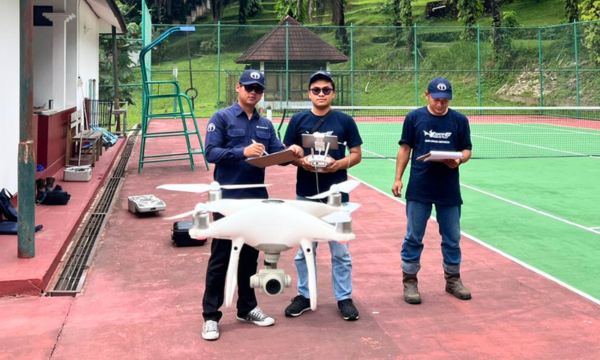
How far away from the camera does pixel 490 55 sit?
35281 mm

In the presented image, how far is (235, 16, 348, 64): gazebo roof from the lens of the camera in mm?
33812

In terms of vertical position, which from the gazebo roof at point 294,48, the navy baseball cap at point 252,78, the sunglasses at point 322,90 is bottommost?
the sunglasses at point 322,90

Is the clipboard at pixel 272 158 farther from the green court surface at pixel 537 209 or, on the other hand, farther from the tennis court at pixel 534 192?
the green court surface at pixel 537 209

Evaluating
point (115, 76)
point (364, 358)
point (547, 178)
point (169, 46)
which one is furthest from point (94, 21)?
point (169, 46)

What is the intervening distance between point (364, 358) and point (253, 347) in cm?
76

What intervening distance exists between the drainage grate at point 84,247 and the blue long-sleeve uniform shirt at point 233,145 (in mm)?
1918

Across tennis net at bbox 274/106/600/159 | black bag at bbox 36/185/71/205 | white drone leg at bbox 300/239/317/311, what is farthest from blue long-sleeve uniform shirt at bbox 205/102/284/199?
tennis net at bbox 274/106/600/159

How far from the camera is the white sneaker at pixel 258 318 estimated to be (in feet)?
17.9

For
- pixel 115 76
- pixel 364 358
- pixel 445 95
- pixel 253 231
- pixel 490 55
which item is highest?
pixel 490 55

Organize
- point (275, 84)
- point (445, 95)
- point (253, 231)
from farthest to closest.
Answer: point (275, 84) → point (445, 95) → point (253, 231)

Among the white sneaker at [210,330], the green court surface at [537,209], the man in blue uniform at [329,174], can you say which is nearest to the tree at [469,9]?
the green court surface at [537,209]

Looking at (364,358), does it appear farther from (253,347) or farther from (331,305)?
(331,305)

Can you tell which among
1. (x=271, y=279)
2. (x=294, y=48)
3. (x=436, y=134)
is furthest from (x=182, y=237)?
(x=294, y=48)

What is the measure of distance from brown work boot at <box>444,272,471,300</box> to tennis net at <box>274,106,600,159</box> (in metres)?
6.45
